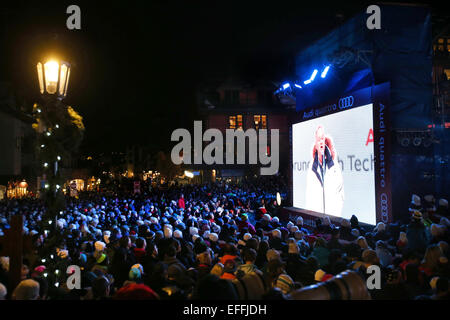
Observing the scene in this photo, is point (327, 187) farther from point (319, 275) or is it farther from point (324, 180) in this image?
point (319, 275)

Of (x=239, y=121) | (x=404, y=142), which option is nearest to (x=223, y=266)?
(x=404, y=142)

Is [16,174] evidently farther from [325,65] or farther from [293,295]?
[293,295]

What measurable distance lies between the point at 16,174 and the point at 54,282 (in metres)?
28.9

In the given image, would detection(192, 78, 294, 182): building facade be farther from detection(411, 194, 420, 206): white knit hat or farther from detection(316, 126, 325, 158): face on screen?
detection(411, 194, 420, 206): white knit hat

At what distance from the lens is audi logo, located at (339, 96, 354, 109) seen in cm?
1142

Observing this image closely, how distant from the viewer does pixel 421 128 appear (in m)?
10.5

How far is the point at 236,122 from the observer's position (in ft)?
120

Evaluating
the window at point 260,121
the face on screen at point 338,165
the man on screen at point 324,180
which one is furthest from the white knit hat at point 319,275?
the window at point 260,121

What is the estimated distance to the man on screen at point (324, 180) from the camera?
12180 mm

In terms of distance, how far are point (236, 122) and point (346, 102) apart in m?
25.2

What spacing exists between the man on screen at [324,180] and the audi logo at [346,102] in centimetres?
131

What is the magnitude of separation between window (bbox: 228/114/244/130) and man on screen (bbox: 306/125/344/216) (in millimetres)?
22215

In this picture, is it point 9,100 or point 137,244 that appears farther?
point 9,100

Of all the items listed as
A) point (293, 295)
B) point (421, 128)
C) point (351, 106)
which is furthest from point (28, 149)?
point (293, 295)
